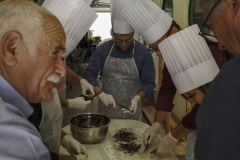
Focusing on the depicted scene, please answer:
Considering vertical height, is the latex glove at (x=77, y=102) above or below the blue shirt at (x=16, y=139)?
below

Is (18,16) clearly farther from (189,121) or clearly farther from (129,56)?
(129,56)

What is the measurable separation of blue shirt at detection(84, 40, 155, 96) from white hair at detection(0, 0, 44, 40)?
66.7 inches

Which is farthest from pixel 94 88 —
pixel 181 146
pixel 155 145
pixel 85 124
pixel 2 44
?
pixel 2 44

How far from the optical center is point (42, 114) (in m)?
1.32

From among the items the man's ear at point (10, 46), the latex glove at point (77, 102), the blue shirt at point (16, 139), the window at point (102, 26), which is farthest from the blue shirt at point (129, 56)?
the window at point (102, 26)

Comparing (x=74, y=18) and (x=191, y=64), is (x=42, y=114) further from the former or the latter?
(x=191, y=64)

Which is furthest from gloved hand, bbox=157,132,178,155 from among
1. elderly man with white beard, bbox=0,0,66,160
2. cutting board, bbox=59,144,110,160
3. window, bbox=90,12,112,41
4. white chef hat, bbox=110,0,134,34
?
window, bbox=90,12,112,41

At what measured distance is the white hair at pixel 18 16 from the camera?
79cm

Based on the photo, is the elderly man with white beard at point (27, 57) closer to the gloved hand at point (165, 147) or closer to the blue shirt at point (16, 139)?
the blue shirt at point (16, 139)

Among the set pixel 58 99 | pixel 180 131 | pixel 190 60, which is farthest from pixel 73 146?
pixel 190 60

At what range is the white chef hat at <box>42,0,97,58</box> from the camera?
4.96ft

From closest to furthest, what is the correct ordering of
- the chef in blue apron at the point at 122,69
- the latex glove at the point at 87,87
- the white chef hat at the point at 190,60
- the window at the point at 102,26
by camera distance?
the white chef hat at the point at 190,60, the latex glove at the point at 87,87, the chef in blue apron at the point at 122,69, the window at the point at 102,26

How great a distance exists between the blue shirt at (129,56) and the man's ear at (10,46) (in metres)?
1.71

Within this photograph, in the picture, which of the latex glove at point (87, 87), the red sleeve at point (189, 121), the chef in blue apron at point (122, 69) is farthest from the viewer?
the chef in blue apron at point (122, 69)
